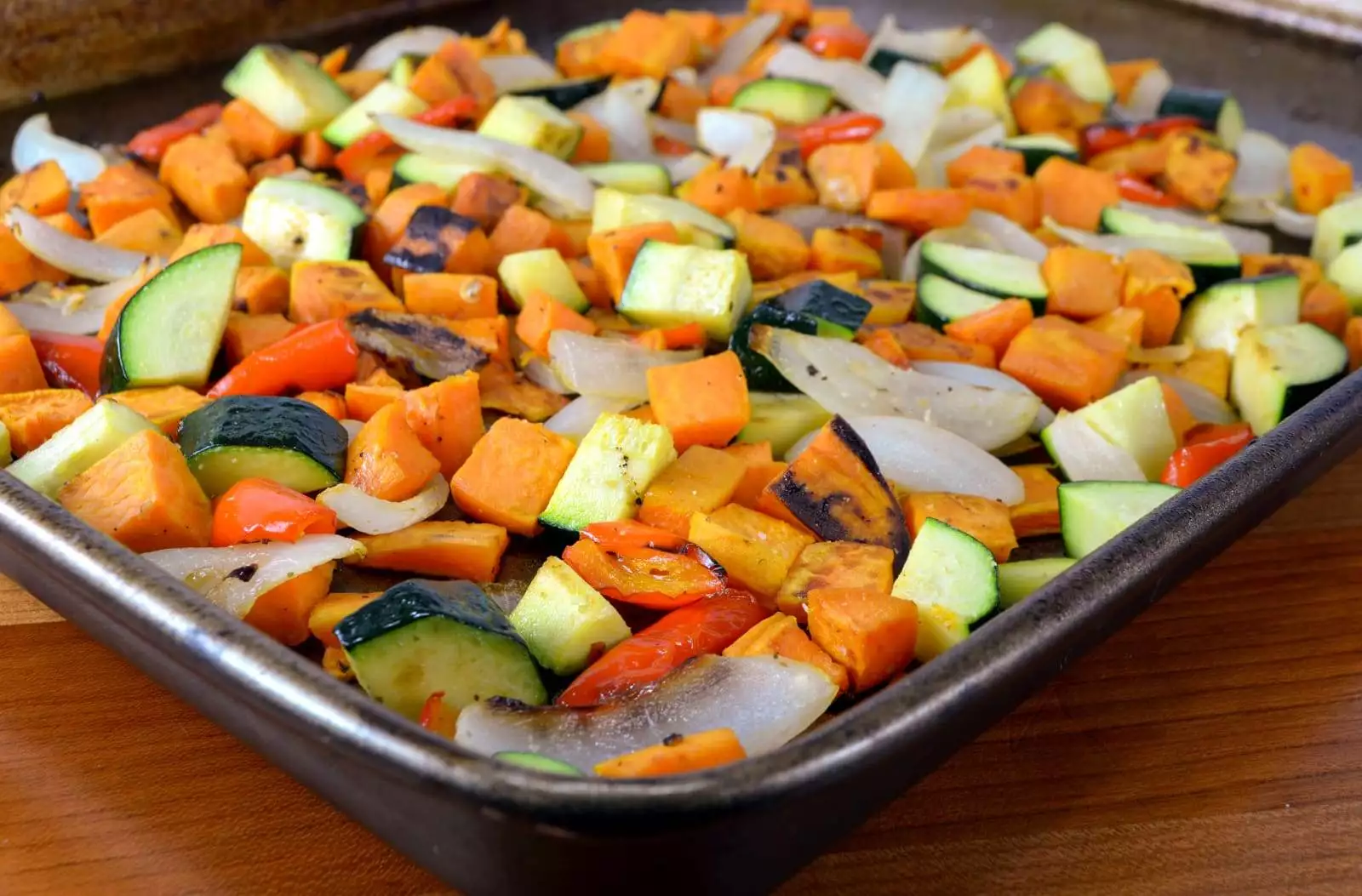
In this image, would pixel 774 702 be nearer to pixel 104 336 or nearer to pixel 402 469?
pixel 402 469

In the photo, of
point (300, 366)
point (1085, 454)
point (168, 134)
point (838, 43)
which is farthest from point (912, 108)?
point (168, 134)

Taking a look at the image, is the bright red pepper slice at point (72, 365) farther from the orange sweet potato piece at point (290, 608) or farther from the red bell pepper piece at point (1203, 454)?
the red bell pepper piece at point (1203, 454)

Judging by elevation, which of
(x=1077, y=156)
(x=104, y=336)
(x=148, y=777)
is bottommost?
(x=148, y=777)

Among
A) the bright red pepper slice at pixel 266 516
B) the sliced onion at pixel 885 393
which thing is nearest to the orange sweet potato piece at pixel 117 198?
the bright red pepper slice at pixel 266 516

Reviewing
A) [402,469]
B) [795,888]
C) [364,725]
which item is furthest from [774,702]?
[402,469]

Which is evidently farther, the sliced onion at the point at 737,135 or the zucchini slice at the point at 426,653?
the sliced onion at the point at 737,135

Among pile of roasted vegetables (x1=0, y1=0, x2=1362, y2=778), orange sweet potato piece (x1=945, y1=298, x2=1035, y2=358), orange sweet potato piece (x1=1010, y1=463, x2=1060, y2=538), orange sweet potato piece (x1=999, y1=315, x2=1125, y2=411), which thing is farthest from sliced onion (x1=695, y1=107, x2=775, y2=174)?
orange sweet potato piece (x1=1010, y1=463, x2=1060, y2=538)
